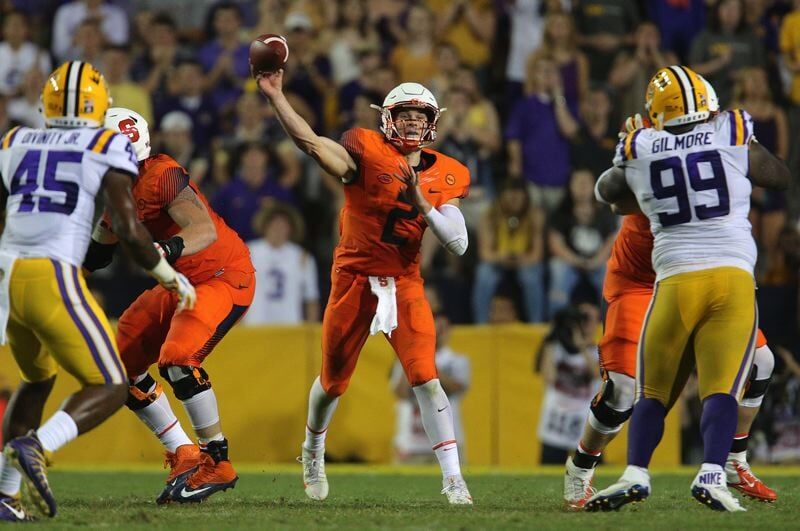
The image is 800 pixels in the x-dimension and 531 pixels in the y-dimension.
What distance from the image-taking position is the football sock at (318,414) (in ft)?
22.8

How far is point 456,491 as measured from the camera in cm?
644

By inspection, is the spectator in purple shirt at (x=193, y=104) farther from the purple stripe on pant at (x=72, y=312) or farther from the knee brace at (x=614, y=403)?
the purple stripe on pant at (x=72, y=312)

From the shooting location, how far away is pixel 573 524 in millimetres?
5363

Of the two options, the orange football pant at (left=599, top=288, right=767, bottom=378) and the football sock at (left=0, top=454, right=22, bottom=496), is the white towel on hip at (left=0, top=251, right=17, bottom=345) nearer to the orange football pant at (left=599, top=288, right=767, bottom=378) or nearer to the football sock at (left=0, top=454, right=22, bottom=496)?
the football sock at (left=0, top=454, right=22, bottom=496)

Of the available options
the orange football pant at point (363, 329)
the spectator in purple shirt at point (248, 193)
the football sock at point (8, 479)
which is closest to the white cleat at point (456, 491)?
the orange football pant at point (363, 329)

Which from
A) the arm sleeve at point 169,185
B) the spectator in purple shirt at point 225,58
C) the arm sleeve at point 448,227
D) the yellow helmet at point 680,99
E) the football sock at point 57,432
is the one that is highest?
the spectator in purple shirt at point 225,58

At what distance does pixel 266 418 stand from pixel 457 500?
12.9ft

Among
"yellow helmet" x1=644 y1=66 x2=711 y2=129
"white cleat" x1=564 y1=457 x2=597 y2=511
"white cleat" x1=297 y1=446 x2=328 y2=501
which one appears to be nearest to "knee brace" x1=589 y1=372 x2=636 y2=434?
"white cleat" x1=564 y1=457 x2=597 y2=511

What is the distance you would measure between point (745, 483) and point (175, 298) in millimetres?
3085

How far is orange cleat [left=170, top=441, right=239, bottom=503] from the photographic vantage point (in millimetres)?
6414

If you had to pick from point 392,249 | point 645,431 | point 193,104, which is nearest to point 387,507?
point 392,249

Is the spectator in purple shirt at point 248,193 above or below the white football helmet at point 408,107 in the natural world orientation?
below

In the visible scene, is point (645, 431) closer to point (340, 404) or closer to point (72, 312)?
point (72, 312)

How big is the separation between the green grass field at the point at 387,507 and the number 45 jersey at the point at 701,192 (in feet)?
3.66
